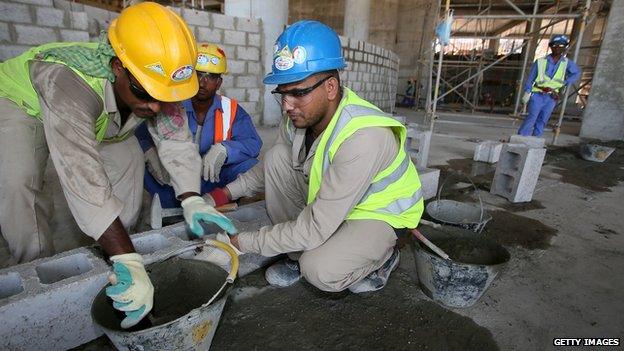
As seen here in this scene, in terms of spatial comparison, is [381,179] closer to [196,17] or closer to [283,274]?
[283,274]

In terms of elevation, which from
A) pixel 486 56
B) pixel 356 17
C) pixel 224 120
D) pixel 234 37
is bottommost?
pixel 224 120

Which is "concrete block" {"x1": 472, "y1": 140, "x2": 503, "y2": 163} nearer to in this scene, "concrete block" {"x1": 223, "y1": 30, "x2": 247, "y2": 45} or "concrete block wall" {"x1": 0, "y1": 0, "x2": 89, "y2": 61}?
"concrete block" {"x1": 223, "y1": 30, "x2": 247, "y2": 45}

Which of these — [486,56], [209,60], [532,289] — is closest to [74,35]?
[209,60]

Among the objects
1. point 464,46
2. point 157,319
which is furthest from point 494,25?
point 157,319

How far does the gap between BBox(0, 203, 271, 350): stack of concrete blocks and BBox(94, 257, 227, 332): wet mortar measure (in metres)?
0.09

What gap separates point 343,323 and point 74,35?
4344 mm

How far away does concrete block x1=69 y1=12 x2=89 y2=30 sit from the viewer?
12.5ft

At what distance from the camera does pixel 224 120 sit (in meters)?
2.63

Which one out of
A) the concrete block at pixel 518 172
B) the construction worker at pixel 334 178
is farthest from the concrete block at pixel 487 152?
the construction worker at pixel 334 178

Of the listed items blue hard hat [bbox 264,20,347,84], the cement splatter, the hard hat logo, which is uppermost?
blue hard hat [bbox 264,20,347,84]

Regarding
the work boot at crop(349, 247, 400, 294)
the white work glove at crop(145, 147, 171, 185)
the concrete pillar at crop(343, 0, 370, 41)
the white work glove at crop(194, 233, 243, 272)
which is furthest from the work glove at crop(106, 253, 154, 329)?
the concrete pillar at crop(343, 0, 370, 41)

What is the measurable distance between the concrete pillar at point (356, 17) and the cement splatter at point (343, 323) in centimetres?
966

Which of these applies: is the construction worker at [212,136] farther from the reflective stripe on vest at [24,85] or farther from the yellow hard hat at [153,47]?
the yellow hard hat at [153,47]

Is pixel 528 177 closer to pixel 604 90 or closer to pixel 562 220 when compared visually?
pixel 562 220
